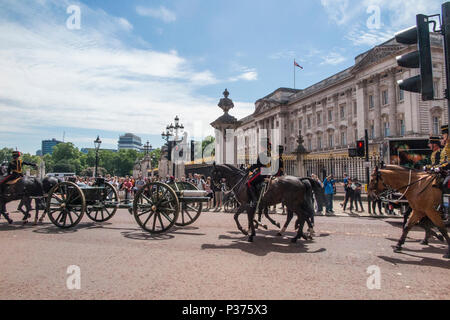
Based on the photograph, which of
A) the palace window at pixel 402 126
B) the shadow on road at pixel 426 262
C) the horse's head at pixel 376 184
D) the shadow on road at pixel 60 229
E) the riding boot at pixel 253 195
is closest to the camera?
the shadow on road at pixel 426 262

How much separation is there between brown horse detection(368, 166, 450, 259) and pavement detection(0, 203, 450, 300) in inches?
26.6

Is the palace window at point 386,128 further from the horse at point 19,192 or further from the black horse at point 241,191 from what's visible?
the horse at point 19,192

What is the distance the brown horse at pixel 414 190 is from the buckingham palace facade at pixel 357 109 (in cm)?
1407

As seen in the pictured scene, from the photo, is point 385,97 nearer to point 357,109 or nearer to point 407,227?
point 357,109

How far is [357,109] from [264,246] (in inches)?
1986

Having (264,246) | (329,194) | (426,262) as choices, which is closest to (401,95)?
(329,194)

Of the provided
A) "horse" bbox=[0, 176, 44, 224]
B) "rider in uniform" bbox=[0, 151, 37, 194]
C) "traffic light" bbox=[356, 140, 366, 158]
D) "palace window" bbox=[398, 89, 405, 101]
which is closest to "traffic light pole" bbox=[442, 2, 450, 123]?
"horse" bbox=[0, 176, 44, 224]

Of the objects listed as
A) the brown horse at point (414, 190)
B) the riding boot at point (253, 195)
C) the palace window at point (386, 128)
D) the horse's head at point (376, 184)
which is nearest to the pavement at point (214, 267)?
the brown horse at point (414, 190)

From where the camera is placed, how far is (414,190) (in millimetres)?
6965

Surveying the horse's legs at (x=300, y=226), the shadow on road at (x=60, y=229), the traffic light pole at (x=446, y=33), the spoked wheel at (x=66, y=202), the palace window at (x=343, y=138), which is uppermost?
the palace window at (x=343, y=138)

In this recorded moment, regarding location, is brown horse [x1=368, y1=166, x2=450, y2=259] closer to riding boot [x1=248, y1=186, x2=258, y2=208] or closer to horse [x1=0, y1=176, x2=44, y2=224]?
riding boot [x1=248, y1=186, x2=258, y2=208]

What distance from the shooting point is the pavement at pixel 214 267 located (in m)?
4.19
